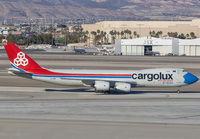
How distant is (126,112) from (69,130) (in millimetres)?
8394

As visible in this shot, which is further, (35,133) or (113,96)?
(113,96)

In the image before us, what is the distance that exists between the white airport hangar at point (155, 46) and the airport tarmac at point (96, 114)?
7623 centimetres

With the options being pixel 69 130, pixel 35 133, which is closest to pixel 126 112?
pixel 69 130

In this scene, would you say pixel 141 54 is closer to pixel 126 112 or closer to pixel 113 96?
pixel 113 96

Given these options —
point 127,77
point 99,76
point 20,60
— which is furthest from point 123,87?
point 20,60

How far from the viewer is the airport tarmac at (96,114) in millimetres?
27500

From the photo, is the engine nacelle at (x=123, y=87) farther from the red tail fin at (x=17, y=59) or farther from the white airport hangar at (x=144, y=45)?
the white airport hangar at (x=144, y=45)

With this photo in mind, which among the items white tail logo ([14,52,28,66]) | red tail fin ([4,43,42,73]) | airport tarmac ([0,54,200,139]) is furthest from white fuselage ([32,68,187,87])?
white tail logo ([14,52,28,66])

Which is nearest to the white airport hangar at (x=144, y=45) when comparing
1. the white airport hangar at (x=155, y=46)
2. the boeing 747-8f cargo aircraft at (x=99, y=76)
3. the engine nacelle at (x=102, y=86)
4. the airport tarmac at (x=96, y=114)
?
the white airport hangar at (x=155, y=46)

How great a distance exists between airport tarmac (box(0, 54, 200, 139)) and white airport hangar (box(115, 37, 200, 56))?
76232 mm

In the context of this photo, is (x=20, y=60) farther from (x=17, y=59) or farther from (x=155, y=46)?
(x=155, y=46)

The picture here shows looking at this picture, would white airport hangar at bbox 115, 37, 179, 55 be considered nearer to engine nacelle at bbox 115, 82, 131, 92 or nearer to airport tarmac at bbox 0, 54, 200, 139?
airport tarmac at bbox 0, 54, 200, 139

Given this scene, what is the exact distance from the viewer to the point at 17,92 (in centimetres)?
4631

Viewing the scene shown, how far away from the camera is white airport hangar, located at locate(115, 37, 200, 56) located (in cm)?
12525
